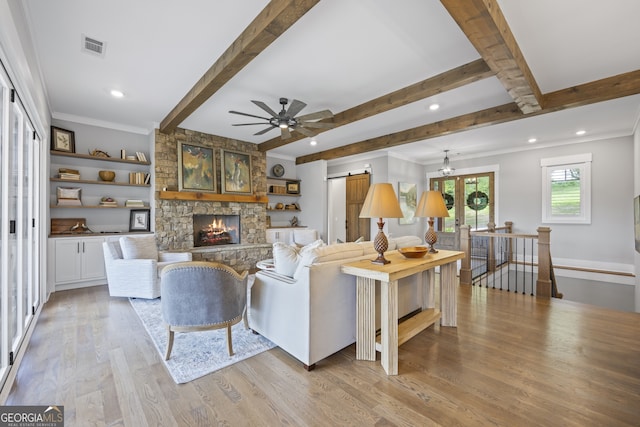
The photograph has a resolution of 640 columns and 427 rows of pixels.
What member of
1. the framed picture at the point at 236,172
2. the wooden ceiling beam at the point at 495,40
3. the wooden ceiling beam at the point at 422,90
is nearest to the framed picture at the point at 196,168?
the framed picture at the point at 236,172

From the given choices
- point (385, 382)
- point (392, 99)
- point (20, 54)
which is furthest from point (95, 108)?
point (385, 382)

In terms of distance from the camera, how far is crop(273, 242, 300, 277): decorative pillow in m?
2.51

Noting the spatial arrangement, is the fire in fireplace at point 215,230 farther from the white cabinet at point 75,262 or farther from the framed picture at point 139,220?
the white cabinet at point 75,262

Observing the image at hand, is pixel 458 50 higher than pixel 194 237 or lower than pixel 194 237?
higher

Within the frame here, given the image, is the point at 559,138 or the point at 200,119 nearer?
the point at 200,119

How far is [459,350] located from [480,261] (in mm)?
5136

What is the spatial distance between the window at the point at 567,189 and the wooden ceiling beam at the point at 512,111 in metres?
3.25

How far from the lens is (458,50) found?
2730 millimetres

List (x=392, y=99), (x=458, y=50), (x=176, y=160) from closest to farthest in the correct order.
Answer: (x=458, y=50)
(x=392, y=99)
(x=176, y=160)

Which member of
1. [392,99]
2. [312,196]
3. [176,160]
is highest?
[392,99]

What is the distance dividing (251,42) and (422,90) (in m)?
2.09

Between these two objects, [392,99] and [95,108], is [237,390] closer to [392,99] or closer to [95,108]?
[392,99]

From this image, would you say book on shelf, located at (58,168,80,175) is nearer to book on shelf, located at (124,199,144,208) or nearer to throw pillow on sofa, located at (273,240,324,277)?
book on shelf, located at (124,199,144,208)

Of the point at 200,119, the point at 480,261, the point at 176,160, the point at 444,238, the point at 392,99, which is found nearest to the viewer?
the point at 392,99
